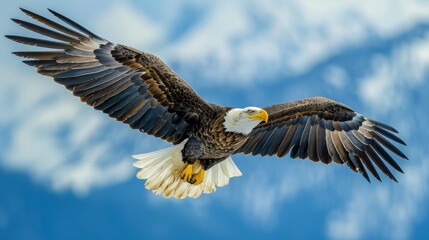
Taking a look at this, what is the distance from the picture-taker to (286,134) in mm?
10477

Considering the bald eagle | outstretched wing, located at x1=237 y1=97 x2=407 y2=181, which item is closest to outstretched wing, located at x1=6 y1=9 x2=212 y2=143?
the bald eagle

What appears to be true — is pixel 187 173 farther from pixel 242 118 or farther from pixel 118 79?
pixel 118 79

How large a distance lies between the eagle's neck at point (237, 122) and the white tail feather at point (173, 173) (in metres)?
0.65

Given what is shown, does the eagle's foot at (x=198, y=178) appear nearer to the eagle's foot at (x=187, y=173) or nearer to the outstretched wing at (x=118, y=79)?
the eagle's foot at (x=187, y=173)

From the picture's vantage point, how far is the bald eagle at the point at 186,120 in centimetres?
912

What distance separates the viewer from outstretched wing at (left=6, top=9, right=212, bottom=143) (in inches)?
354

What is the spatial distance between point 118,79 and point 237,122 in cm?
140

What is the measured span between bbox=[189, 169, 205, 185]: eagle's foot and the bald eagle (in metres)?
0.01

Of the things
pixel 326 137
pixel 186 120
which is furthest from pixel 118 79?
pixel 326 137

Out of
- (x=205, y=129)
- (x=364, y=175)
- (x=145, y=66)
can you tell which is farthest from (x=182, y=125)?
(x=364, y=175)

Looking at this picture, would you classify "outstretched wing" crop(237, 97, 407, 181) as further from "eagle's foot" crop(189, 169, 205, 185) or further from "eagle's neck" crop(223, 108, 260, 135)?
"eagle's neck" crop(223, 108, 260, 135)

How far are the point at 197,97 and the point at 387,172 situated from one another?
8.77 ft

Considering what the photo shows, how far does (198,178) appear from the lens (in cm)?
1012

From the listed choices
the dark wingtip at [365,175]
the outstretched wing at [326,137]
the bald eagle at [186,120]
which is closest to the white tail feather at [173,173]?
the bald eagle at [186,120]
